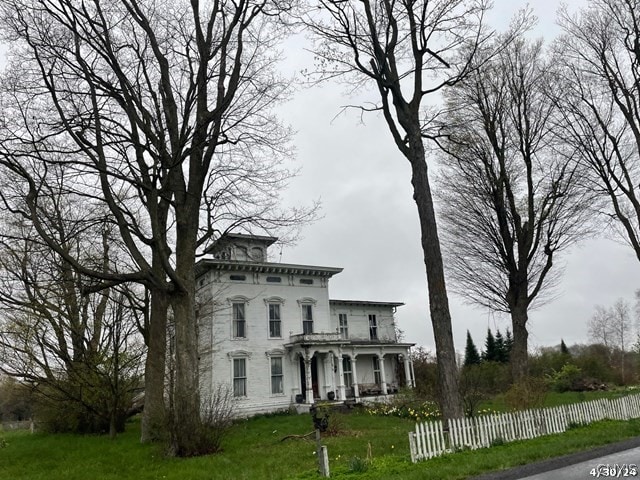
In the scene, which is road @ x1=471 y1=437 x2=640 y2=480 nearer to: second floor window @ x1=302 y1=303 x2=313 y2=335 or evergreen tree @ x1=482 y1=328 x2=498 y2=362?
second floor window @ x1=302 y1=303 x2=313 y2=335

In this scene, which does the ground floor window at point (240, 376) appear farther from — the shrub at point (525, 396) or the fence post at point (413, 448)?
the fence post at point (413, 448)

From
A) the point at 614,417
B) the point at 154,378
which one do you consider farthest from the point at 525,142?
the point at 154,378

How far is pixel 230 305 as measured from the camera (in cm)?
2603

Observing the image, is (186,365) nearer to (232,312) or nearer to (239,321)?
(232,312)

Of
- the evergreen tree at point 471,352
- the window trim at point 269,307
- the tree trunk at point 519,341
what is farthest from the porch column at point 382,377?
the evergreen tree at point 471,352

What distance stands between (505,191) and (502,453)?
12151 mm

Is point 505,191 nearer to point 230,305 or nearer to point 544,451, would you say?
point 544,451

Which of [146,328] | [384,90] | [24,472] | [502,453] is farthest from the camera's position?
[146,328]

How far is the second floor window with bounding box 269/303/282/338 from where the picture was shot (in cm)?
2722

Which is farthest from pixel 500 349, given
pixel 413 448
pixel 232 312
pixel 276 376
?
pixel 413 448

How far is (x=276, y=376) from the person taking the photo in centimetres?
2645

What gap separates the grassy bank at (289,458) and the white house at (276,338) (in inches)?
358

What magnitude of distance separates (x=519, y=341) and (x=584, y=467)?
10.5 m
